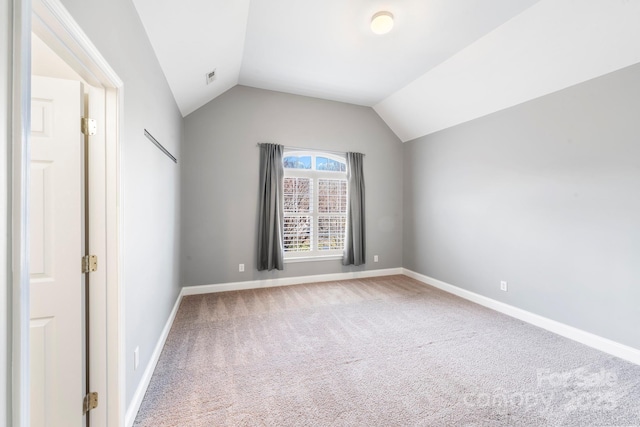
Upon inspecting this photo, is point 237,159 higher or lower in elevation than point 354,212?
higher

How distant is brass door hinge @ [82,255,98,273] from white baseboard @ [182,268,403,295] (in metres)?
2.69

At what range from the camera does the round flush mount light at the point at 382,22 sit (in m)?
2.45

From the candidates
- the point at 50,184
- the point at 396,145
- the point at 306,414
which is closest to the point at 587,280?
the point at 306,414

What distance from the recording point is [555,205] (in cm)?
289

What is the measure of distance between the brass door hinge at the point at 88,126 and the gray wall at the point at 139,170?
14cm

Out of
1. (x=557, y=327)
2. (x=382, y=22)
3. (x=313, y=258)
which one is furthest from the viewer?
(x=313, y=258)

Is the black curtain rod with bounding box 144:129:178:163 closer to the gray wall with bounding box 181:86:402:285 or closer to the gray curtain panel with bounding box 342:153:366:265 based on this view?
the gray wall with bounding box 181:86:402:285

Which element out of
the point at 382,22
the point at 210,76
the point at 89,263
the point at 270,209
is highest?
the point at 382,22

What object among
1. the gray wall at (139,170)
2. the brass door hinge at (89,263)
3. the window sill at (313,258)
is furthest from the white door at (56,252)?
the window sill at (313,258)

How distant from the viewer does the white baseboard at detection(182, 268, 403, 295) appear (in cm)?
397

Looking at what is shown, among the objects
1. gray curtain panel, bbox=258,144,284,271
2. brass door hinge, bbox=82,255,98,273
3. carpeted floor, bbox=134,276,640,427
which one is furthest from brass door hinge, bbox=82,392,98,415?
gray curtain panel, bbox=258,144,284,271

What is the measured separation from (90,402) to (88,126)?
56.6 inches

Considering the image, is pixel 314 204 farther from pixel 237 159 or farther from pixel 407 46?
pixel 407 46

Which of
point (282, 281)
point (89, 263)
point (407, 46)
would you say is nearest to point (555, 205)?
point (407, 46)
